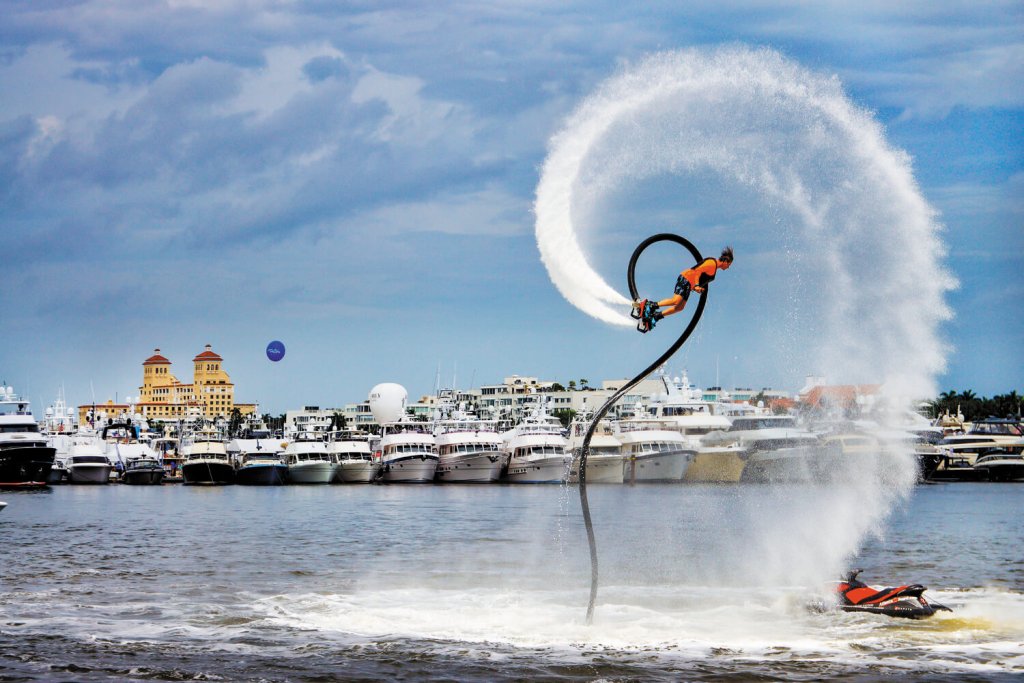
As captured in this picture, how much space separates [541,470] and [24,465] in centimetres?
4663

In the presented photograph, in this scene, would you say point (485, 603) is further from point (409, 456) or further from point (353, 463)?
point (353, 463)

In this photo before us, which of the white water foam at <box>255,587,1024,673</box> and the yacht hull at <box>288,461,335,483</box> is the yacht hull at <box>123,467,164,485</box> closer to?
the yacht hull at <box>288,461,335,483</box>

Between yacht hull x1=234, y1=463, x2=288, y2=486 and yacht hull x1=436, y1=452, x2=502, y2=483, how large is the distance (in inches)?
752

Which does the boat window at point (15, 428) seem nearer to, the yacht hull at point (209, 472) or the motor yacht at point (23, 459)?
the motor yacht at point (23, 459)

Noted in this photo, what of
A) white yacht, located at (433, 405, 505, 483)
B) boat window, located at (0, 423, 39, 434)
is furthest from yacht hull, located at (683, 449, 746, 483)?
boat window, located at (0, 423, 39, 434)

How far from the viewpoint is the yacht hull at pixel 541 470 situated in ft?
346

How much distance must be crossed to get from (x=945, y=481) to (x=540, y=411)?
1880 inches

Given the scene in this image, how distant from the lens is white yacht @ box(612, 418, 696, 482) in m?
99.4

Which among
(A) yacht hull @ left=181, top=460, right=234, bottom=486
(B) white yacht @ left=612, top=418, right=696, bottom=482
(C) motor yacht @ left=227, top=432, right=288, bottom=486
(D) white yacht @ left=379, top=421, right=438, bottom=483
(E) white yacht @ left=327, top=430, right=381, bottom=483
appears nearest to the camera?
(B) white yacht @ left=612, top=418, right=696, bottom=482

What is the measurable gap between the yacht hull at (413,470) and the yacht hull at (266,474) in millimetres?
12485

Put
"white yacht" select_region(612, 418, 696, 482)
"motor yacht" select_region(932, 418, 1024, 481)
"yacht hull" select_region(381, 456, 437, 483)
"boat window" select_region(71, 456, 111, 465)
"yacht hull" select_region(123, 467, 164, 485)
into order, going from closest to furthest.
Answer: "white yacht" select_region(612, 418, 696, 482)
"motor yacht" select_region(932, 418, 1024, 481)
"yacht hull" select_region(381, 456, 437, 483)
"boat window" select_region(71, 456, 111, 465)
"yacht hull" select_region(123, 467, 164, 485)

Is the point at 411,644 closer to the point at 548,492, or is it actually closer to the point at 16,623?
the point at 16,623

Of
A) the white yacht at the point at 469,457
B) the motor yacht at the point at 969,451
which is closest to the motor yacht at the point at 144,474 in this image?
the white yacht at the point at 469,457

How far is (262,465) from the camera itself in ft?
388
